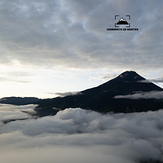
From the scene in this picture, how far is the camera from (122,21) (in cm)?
8088

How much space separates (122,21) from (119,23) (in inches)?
86.3

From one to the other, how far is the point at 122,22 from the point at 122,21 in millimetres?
624

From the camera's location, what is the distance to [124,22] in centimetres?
8025

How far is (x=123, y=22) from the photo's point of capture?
265 feet

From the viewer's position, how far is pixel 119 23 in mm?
81000

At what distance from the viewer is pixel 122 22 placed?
265ft

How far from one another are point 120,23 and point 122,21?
1.68 m

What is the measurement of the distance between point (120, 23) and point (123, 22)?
72.4 inches

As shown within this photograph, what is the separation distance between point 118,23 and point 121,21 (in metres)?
2.47

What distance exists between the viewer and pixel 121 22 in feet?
266

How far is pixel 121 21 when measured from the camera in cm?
8119

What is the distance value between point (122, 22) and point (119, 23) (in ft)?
6.32

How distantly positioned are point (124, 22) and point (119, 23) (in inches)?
118
